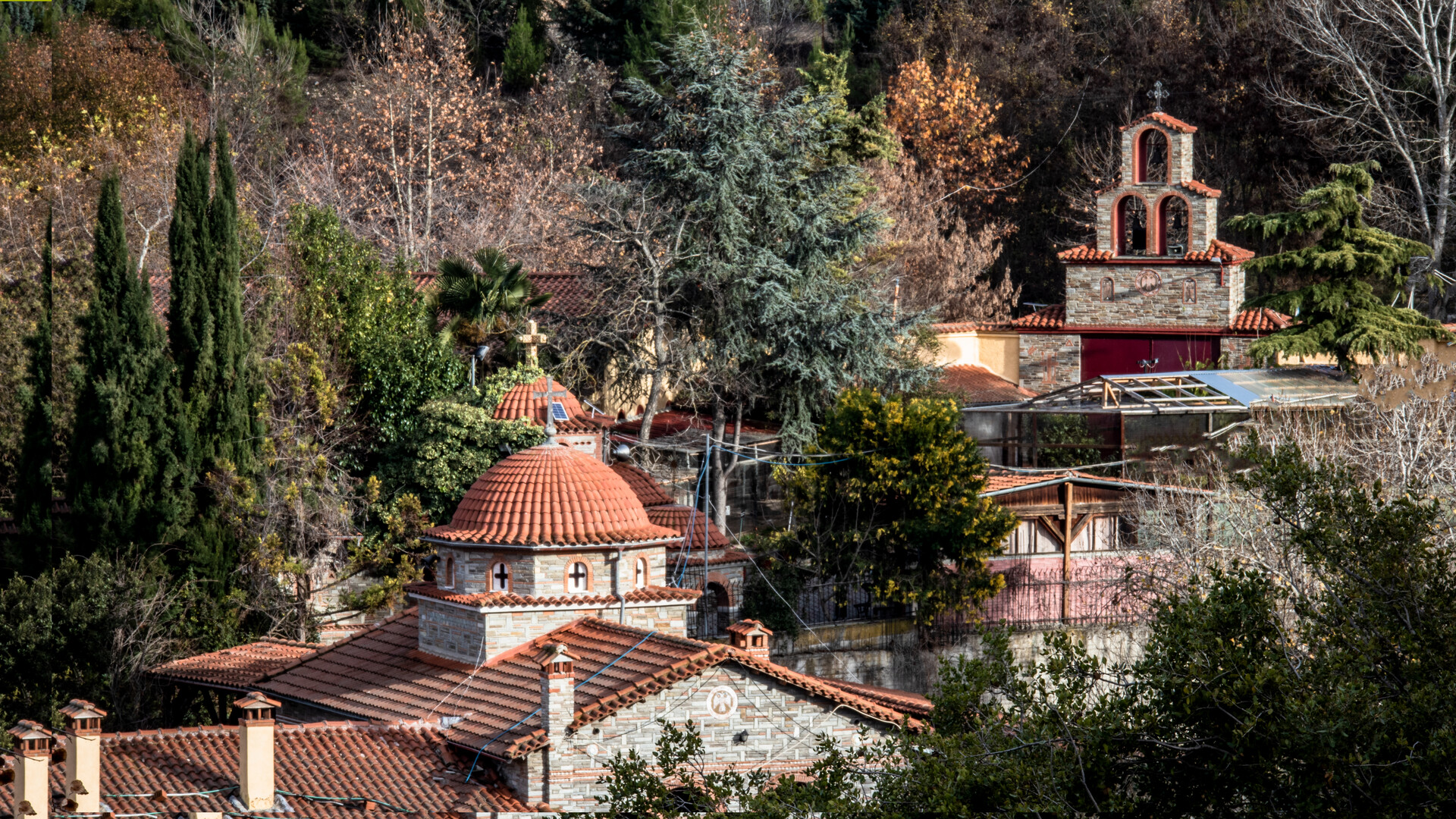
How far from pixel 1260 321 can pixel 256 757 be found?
101 ft

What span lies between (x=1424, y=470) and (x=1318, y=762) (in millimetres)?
16224

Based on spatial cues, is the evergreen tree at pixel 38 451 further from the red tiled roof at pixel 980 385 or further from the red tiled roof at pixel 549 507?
the red tiled roof at pixel 980 385

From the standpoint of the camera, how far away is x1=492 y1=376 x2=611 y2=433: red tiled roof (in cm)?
3291

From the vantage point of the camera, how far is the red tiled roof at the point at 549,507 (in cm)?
2561

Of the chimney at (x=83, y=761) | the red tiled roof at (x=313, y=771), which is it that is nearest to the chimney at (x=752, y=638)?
the red tiled roof at (x=313, y=771)

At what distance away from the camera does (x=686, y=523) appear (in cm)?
3155

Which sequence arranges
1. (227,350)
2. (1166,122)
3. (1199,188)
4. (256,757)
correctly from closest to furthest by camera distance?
(256,757) → (227,350) → (1166,122) → (1199,188)

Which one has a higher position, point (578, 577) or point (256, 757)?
point (578, 577)

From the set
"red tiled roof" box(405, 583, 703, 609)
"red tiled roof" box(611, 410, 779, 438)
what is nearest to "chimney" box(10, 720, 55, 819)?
"red tiled roof" box(405, 583, 703, 609)

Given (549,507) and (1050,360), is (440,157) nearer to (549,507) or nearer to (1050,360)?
(1050,360)

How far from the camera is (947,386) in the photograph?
44.2 meters

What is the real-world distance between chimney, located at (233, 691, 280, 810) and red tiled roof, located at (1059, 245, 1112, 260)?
2933cm

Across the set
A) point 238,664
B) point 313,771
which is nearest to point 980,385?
point 238,664

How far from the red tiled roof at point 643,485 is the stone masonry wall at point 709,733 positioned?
9.61 meters
